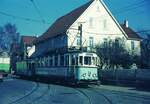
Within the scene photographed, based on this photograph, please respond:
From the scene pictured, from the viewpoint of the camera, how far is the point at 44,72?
3662cm

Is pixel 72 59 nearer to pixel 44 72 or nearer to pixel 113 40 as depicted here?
pixel 44 72

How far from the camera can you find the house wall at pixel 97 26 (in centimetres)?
5089

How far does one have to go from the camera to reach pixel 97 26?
173 feet

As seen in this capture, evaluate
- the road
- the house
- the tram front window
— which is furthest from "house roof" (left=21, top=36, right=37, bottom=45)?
the road

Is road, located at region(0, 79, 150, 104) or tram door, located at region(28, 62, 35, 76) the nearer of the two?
road, located at region(0, 79, 150, 104)

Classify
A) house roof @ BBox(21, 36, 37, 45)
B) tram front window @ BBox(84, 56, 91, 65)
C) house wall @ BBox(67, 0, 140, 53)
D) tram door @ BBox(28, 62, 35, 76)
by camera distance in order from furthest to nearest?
house roof @ BBox(21, 36, 37, 45), house wall @ BBox(67, 0, 140, 53), tram door @ BBox(28, 62, 35, 76), tram front window @ BBox(84, 56, 91, 65)

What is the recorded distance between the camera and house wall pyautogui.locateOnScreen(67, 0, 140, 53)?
50891 mm

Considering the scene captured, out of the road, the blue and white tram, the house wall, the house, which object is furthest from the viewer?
the house wall

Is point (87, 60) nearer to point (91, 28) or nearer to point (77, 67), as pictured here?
point (77, 67)

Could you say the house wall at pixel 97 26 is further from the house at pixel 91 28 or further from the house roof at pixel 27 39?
the house roof at pixel 27 39

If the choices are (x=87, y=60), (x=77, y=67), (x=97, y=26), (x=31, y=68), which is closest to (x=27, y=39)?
(x=97, y=26)

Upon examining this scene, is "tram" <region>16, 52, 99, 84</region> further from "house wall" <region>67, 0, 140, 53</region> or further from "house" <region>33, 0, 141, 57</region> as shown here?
"house wall" <region>67, 0, 140, 53</region>

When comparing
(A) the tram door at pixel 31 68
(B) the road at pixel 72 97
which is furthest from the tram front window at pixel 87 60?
(A) the tram door at pixel 31 68

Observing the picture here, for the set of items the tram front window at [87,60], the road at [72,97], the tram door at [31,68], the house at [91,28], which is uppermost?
the house at [91,28]
